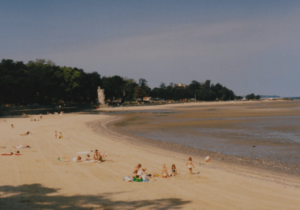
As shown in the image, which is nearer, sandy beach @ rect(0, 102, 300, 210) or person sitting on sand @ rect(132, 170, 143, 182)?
sandy beach @ rect(0, 102, 300, 210)

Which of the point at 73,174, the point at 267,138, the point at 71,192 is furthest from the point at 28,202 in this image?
the point at 267,138

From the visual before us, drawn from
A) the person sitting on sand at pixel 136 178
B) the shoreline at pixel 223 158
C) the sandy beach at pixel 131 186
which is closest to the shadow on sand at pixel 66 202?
the sandy beach at pixel 131 186

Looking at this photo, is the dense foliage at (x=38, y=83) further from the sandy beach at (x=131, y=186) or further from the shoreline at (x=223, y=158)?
the sandy beach at (x=131, y=186)

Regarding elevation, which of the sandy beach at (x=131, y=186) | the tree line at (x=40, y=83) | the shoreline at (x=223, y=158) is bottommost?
the shoreline at (x=223, y=158)

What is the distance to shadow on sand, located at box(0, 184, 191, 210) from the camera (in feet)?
31.0

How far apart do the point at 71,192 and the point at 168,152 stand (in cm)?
1066

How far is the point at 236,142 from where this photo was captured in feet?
81.6

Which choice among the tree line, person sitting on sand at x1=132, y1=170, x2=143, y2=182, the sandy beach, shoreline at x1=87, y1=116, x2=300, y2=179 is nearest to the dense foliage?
the tree line

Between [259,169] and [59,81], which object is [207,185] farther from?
[59,81]

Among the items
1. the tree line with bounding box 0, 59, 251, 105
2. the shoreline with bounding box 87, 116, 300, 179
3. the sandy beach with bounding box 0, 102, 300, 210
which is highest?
the tree line with bounding box 0, 59, 251, 105

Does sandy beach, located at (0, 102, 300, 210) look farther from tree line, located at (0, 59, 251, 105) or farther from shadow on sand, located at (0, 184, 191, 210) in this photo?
tree line, located at (0, 59, 251, 105)

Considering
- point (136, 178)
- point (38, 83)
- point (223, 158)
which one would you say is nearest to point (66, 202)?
point (136, 178)

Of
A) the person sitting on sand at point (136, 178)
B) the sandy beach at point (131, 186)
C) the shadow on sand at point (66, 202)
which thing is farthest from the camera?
the person sitting on sand at point (136, 178)

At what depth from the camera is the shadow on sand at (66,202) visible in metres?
9.46
